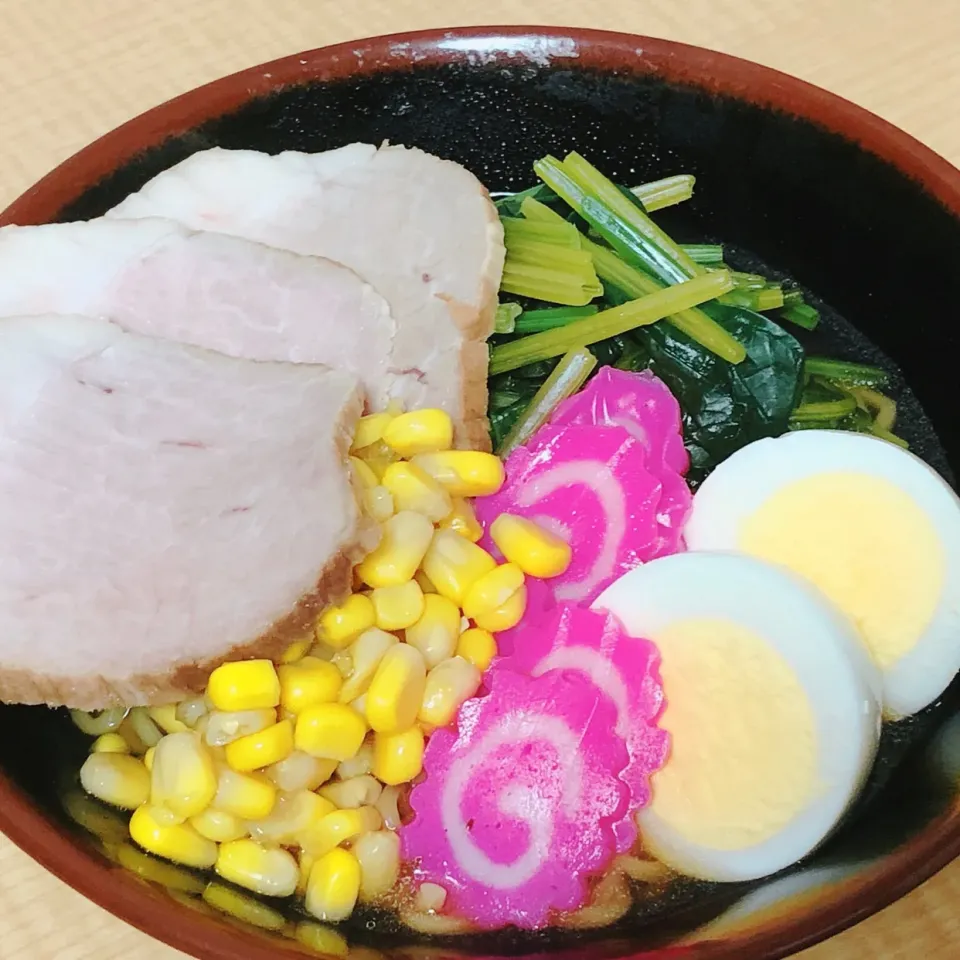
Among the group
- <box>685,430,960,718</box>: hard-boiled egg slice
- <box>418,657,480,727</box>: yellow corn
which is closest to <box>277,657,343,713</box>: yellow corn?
<box>418,657,480,727</box>: yellow corn

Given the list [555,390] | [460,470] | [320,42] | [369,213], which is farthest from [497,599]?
[320,42]

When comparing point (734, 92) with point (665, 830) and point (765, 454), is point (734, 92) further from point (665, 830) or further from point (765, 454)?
point (665, 830)

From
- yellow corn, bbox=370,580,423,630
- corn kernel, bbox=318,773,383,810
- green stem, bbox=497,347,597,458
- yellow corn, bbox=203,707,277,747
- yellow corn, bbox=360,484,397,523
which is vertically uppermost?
yellow corn, bbox=360,484,397,523

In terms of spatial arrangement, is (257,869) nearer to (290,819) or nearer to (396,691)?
(290,819)

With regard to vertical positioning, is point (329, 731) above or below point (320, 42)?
below

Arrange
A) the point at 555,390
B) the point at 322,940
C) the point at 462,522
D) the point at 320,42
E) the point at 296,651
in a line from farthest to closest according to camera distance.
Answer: the point at 320,42
the point at 555,390
the point at 462,522
the point at 296,651
the point at 322,940

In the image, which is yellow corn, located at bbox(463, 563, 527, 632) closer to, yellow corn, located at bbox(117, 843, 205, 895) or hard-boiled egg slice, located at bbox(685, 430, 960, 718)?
hard-boiled egg slice, located at bbox(685, 430, 960, 718)
